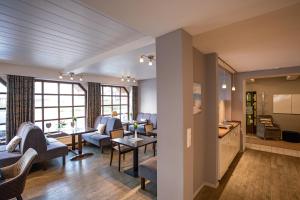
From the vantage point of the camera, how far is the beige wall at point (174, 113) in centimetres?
174

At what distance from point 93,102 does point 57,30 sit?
163 inches

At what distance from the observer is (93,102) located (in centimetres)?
608

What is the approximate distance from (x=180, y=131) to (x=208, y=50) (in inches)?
69.2

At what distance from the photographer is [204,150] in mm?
2920

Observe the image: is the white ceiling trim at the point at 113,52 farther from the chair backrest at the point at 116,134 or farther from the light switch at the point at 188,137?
the chair backrest at the point at 116,134

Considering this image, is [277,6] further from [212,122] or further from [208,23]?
[212,122]

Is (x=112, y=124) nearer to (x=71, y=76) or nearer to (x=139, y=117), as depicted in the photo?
(x=71, y=76)

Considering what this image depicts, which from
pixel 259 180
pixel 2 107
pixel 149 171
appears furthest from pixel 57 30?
pixel 259 180

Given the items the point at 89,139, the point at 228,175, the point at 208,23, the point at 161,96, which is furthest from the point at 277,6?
the point at 89,139

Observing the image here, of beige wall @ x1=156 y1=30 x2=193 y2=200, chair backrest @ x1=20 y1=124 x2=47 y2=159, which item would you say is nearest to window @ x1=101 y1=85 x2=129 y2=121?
chair backrest @ x1=20 y1=124 x2=47 y2=159

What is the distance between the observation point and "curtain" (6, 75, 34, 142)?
423 centimetres

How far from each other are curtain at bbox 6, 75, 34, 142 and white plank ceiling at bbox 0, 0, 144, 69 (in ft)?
4.26

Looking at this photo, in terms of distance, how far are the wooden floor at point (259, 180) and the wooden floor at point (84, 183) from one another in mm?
1239

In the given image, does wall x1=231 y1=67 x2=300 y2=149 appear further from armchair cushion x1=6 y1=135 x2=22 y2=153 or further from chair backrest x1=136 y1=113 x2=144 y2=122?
armchair cushion x1=6 y1=135 x2=22 y2=153
